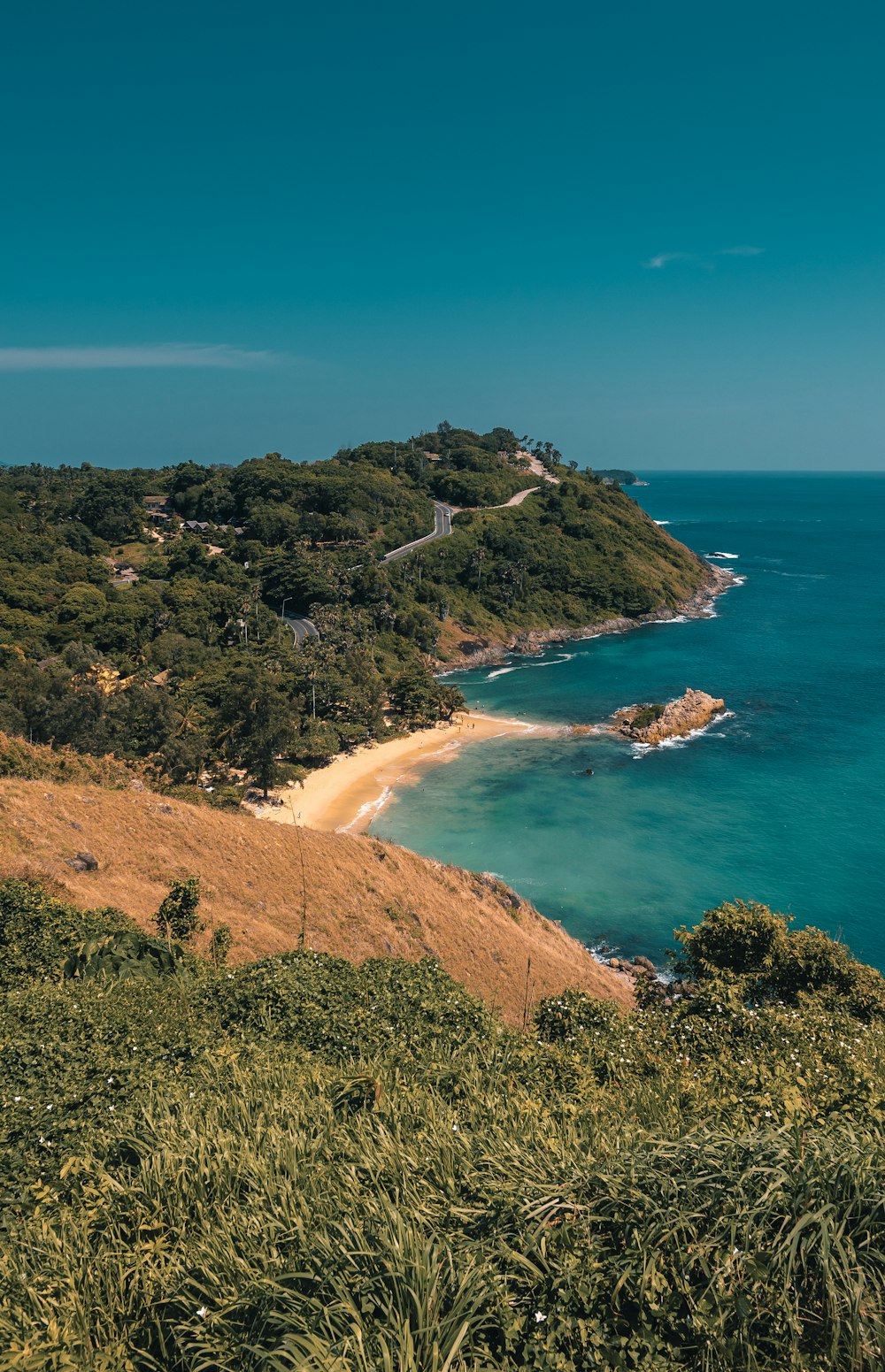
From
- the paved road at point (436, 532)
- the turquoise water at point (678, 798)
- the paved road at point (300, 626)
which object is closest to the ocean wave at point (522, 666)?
the turquoise water at point (678, 798)

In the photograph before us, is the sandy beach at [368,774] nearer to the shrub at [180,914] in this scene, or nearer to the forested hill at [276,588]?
the forested hill at [276,588]

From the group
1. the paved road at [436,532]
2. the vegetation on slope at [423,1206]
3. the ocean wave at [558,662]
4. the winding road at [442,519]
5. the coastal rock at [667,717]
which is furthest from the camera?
the winding road at [442,519]

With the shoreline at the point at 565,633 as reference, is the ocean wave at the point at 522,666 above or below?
below

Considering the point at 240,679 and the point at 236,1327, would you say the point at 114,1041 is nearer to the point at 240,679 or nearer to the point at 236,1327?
the point at 236,1327

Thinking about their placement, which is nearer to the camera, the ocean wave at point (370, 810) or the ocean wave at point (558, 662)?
the ocean wave at point (370, 810)

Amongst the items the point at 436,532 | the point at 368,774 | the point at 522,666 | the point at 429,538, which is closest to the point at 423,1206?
the point at 368,774

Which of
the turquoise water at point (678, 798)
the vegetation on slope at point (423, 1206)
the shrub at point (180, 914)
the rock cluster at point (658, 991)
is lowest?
the turquoise water at point (678, 798)

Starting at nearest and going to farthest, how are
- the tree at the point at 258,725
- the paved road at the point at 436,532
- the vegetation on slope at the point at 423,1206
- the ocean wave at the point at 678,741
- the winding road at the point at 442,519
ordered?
the vegetation on slope at the point at 423,1206, the tree at the point at 258,725, the ocean wave at the point at 678,741, the paved road at the point at 436,532, the winding road at the point at 442,519

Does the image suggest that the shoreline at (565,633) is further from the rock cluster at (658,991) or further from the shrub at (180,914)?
the shrub at (180,914)
